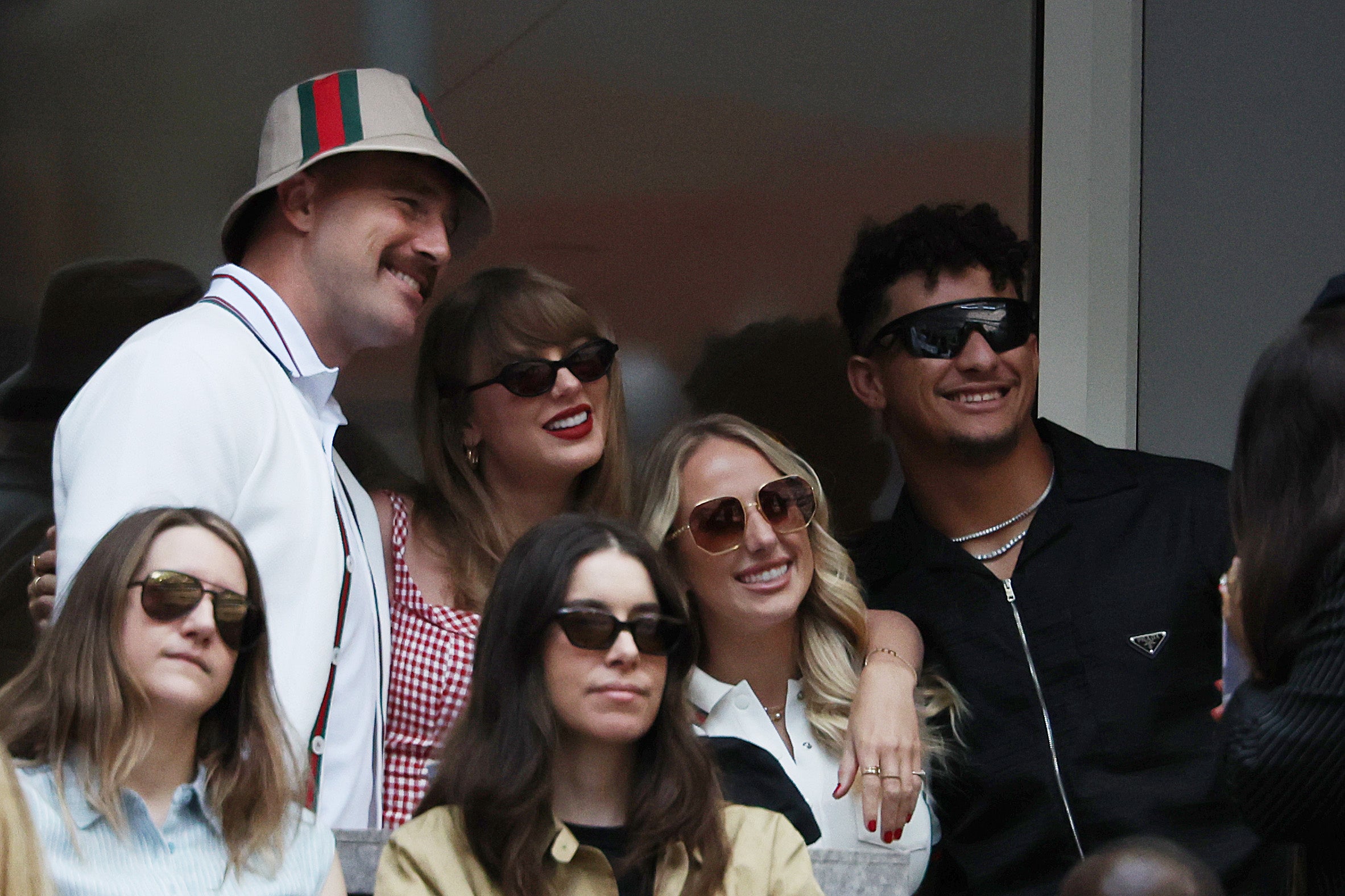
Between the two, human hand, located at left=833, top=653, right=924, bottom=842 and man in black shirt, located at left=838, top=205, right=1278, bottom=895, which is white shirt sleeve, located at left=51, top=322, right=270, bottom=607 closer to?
human hand, located at left=833, top=653, right=924, bottom=842


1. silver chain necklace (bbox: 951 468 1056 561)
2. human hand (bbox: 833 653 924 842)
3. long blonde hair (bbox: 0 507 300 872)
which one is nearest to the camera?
long blonde hair (bbox: 0 507 300 872)

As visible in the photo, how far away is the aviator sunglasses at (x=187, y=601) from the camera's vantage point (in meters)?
2.13

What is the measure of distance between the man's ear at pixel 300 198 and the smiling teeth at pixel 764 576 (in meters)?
1.04

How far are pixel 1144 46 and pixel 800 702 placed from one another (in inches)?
80.1

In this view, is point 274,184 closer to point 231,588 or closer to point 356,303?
point 356,303

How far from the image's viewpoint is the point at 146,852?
6.90 ft

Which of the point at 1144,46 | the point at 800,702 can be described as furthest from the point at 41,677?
the point at 1144,46

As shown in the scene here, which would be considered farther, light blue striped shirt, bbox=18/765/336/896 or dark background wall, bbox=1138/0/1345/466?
dark background wall, bbox=1138/0/1345/466

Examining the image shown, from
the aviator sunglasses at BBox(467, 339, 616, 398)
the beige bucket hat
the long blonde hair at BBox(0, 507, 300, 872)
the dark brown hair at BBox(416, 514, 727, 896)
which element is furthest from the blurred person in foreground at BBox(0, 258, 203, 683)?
the dark brown hair at BBox(416, 514, 727, 896)

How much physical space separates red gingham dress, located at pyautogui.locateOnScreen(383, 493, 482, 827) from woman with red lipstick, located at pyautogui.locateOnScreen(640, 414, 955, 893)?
0.42 meters

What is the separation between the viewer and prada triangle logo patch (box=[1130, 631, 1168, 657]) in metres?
3.08

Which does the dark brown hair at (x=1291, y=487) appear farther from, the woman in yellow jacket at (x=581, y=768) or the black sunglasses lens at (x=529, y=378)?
the black sunglasses lens at (x=529, y=378)

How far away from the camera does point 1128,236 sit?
13.1 ft

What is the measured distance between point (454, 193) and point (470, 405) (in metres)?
0.43
